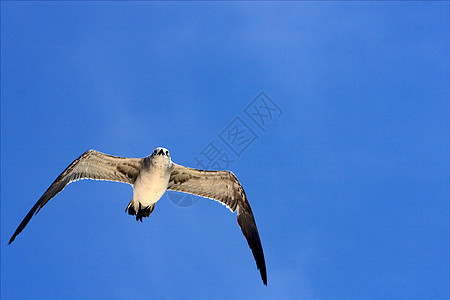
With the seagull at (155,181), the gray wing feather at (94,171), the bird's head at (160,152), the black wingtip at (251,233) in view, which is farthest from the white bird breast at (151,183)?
the black wingtip at (251,233)

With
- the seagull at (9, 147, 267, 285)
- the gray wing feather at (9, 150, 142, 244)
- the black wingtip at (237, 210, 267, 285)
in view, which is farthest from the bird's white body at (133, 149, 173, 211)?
the black wingtip at (237, 210, 267, 285)

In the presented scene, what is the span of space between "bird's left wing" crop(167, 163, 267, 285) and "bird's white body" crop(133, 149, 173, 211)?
2.64 feet

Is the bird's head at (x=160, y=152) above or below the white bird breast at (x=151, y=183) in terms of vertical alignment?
above

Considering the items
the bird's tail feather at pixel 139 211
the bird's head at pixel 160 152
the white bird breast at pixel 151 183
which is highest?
the bird's head at pixel 160 152

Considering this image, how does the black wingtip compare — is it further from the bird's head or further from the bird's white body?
the bird's head

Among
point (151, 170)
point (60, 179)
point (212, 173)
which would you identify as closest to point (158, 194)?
point (151, 170)

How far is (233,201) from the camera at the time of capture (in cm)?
1905

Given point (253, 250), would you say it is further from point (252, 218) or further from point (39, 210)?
point (39, 210)

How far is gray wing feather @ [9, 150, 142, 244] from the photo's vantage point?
1788 cm

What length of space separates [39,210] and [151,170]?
4.77m

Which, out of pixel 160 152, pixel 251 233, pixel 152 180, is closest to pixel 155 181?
pixel 152 180

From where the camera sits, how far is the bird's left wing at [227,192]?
18.6 m

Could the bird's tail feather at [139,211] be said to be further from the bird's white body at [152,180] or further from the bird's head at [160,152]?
the bird's head at [160,152]

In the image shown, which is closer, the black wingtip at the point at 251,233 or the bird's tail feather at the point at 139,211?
the bird's tail feather at the point at 139,211
